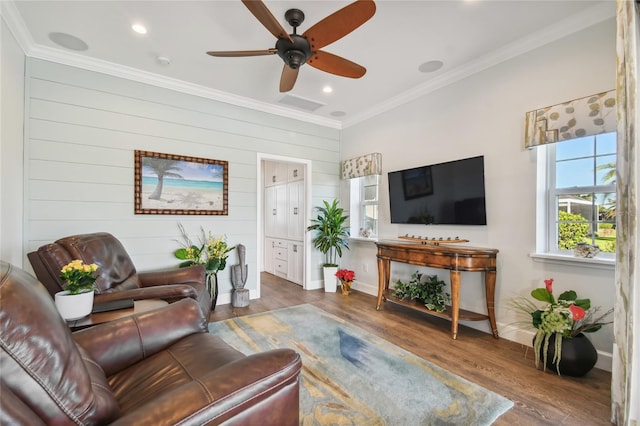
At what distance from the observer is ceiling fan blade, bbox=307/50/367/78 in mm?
2400

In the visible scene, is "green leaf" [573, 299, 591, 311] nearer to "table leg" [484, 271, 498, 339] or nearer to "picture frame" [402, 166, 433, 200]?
"table leg" [484, 271, 498, 339]

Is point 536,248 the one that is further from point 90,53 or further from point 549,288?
point 90,53

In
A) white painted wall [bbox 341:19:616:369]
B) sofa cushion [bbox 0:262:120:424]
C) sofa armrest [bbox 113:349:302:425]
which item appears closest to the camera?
sofa cushion [bbox 0:262:120:424]

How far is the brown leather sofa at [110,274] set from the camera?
7.10 ft

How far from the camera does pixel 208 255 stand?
3676mm

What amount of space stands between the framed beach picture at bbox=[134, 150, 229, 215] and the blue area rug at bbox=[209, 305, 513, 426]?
5.20ft

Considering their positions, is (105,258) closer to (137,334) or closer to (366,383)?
(137,334)

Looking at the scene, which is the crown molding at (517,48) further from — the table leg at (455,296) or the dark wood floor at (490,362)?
the dark wood floor at (490,362)

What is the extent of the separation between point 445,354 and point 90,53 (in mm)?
4584

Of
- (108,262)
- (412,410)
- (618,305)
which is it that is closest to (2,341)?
(412,410)

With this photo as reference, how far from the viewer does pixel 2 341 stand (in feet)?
2.15

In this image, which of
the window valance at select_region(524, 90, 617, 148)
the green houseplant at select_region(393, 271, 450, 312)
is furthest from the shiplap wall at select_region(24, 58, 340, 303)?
the window valance at select_region(524, 90, 617, 148)

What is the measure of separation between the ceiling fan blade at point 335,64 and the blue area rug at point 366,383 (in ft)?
8.18

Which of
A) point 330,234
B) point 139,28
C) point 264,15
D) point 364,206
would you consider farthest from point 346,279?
point 139,28
